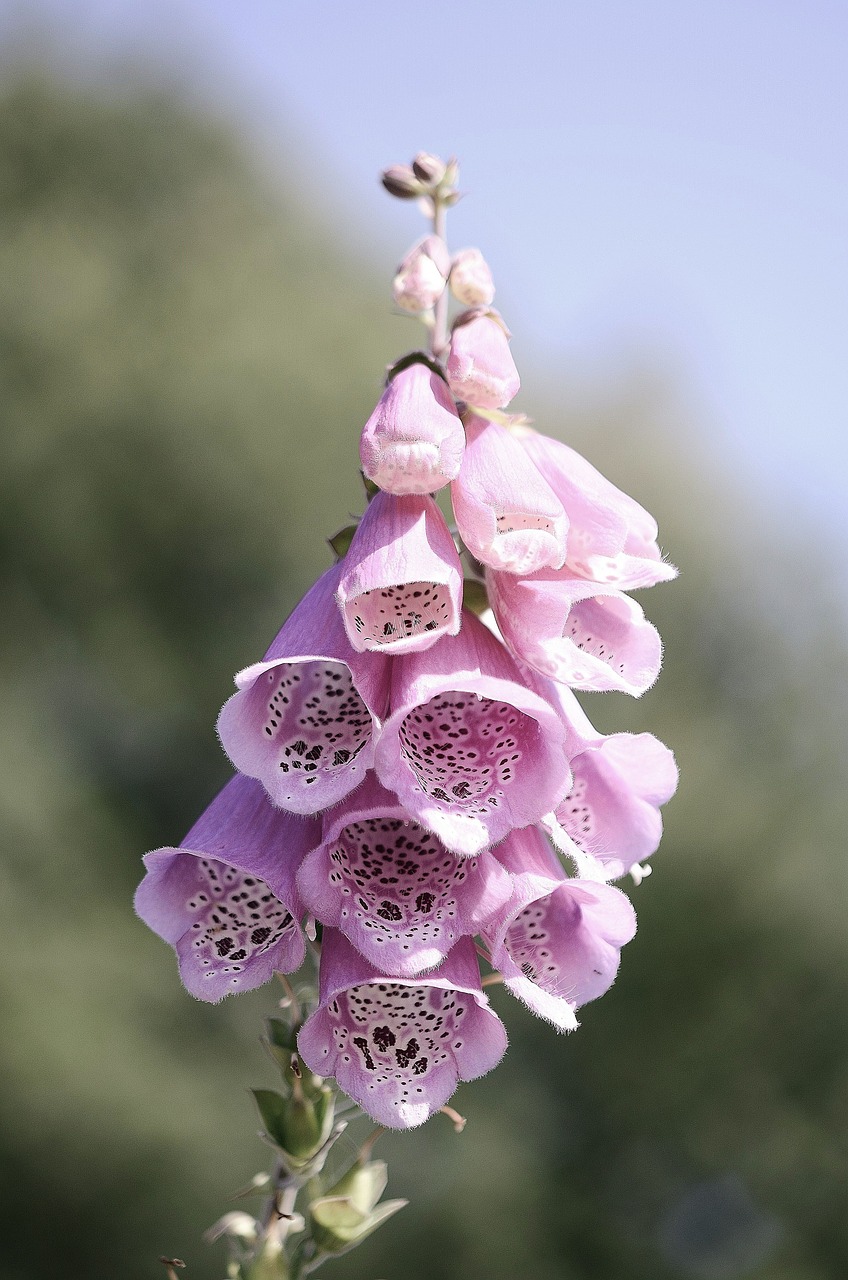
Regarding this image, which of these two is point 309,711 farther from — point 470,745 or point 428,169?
point 428,169

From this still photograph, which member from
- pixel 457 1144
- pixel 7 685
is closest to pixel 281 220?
pixel 7 685

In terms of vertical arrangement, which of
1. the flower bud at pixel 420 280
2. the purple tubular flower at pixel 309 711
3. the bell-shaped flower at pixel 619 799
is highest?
the flower bud at pixel 420 280

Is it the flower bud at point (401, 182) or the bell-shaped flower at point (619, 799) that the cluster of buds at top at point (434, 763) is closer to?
the bell-shaped flower at point (619, 799)

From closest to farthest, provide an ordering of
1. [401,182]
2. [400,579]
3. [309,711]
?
[400,579], [309,711], [401,182]

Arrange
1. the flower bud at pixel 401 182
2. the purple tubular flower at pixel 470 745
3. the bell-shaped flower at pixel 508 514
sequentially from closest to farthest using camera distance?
the purple tubular flower at pixel 470 745, the bell-shaped flower at pixel 508 514, the flower bud at pixel 401 182

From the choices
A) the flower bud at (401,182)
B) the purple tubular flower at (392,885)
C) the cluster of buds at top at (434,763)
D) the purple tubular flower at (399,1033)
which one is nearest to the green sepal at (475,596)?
the cluster of buds at top at (434,763)

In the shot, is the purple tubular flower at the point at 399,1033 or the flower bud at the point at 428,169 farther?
the flower bud at the point at 428,169

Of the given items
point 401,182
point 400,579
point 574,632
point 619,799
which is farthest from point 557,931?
point 401,182
